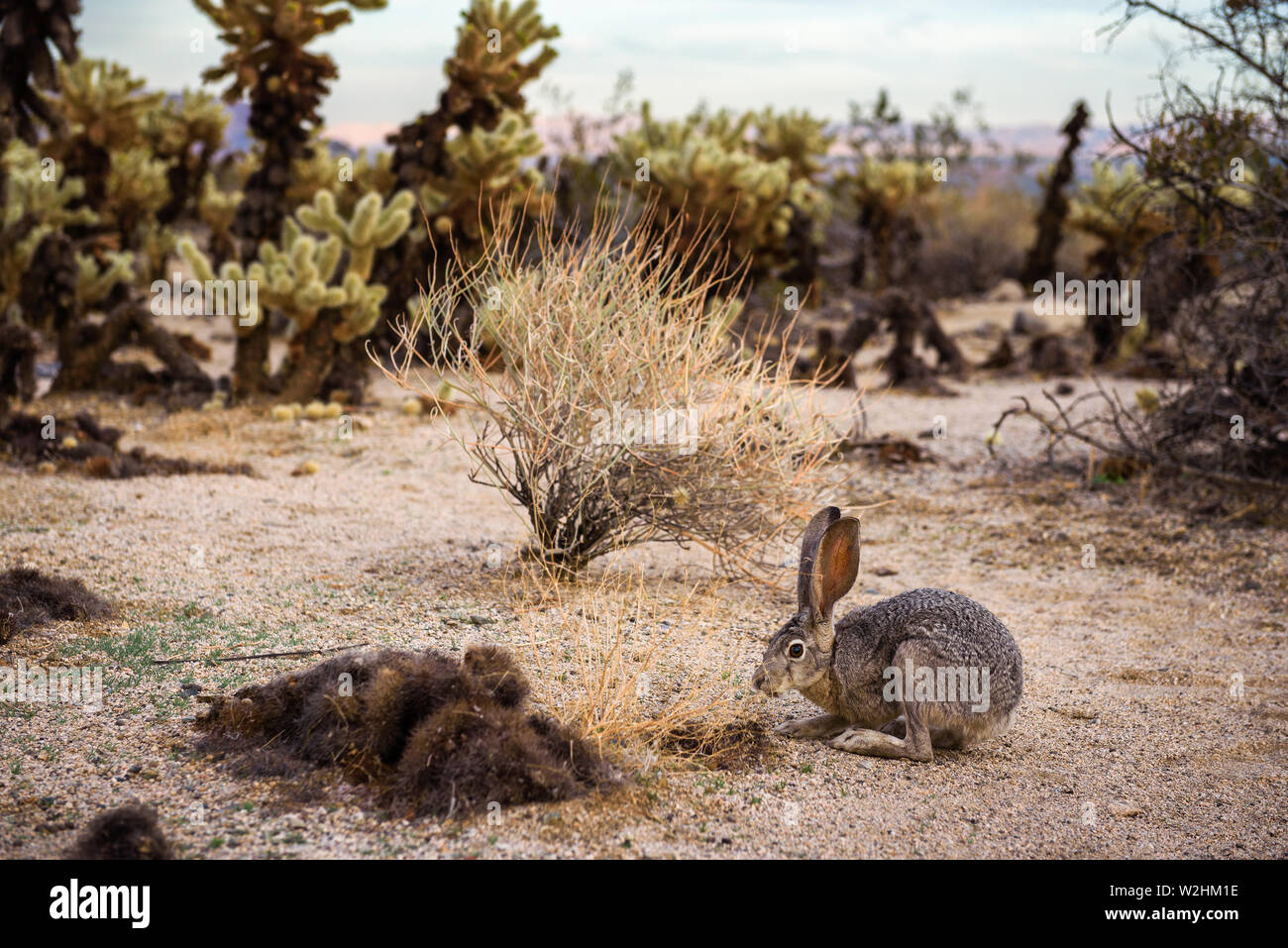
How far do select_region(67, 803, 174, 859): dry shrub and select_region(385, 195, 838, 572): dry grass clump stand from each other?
2316 mm

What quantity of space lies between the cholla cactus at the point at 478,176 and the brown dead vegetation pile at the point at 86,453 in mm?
4114

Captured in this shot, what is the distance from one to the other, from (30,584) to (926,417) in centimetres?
828

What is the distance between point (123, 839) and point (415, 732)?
0.84m

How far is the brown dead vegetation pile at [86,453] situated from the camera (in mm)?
7652

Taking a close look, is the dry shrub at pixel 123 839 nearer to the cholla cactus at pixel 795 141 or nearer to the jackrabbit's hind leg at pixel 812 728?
the jackrabbit's hind leg at pixel 812 728

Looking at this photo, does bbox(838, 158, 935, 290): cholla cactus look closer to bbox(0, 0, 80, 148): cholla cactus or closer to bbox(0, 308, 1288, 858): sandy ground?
bbox(0, 308, 1288, 858): sandy ground

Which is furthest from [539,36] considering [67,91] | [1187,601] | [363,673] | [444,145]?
[363,673]

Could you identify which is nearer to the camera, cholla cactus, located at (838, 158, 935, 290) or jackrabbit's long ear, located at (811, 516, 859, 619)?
jackrabbit's long ear, located at (811, 516, 859, 619)

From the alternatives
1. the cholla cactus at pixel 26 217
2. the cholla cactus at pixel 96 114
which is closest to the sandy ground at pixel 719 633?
the cholla cactus at pixel 26 217

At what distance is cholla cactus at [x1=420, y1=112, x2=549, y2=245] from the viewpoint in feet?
37.9

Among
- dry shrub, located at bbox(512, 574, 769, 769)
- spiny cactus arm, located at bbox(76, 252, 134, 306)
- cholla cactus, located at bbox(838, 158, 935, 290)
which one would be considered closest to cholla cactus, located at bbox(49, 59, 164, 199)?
spiny cactus arm, located at bbox(76, 252, 134, 306)

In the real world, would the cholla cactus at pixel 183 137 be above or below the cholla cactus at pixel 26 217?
above

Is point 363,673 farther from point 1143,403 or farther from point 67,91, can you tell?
point 67,91
